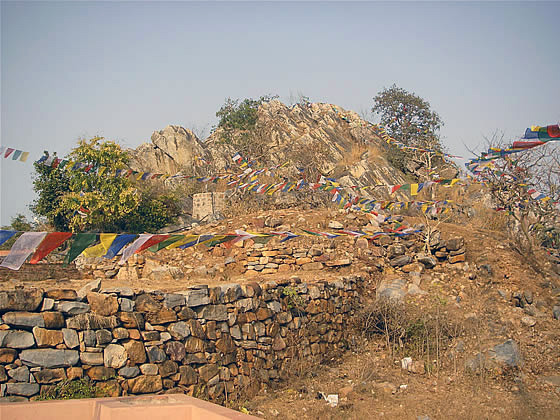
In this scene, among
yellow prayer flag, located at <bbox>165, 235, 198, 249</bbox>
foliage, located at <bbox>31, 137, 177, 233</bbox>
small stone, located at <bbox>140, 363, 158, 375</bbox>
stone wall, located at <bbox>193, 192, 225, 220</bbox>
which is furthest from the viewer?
stone wall, located at <bbox>193, 192, 225, 220</bbox>

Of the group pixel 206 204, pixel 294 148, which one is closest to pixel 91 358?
pixel 206 204

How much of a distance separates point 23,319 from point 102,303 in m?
0.85

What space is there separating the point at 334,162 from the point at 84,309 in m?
20.3

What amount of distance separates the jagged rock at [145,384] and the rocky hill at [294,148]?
51.6 ft

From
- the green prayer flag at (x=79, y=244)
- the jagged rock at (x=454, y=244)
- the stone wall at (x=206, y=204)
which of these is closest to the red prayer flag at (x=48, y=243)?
the green prayer flag at (x=79, y=244)

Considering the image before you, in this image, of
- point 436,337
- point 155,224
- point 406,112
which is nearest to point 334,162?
point 406,112

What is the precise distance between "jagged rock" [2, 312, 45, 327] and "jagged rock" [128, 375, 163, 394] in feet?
4.05

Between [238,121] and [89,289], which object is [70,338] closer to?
[89,289]

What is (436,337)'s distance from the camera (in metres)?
8.88

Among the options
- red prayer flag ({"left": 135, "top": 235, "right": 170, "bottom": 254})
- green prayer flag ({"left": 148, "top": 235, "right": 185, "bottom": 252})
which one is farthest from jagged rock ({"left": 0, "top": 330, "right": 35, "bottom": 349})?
green prayer flag ({"left": 148, "top": 235, "right": 185, "bottom": 252})

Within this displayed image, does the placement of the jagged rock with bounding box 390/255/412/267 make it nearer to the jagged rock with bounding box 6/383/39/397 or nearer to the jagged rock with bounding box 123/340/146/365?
the jagged rock with bounding box 123/340/146/365

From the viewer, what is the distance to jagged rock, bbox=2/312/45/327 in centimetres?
504

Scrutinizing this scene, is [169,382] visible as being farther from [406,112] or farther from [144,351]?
[406,112]

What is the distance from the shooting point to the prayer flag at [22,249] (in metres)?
5.06
